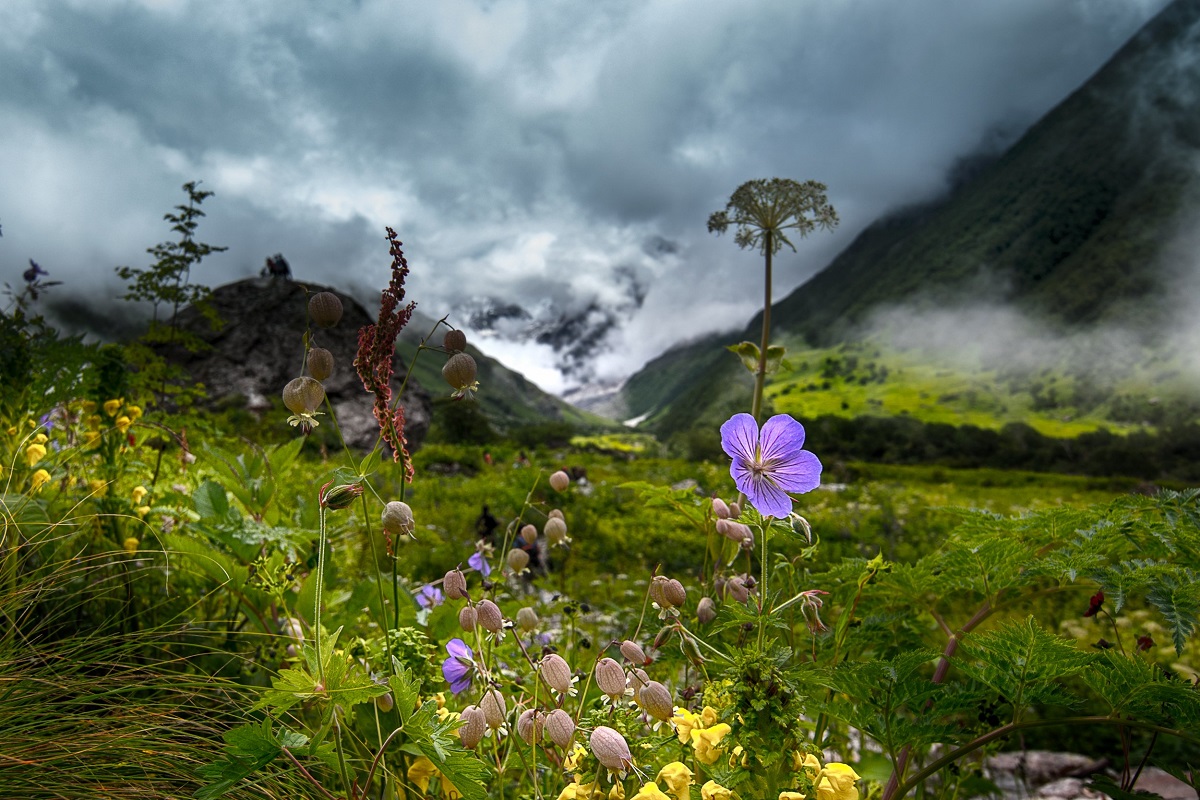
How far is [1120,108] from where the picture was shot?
145 metres

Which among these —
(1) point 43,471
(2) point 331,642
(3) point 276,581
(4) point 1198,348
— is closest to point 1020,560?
(2) point 331,642

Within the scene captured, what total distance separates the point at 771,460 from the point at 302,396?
0.96m

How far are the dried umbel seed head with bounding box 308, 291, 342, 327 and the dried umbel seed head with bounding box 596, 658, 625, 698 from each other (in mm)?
850

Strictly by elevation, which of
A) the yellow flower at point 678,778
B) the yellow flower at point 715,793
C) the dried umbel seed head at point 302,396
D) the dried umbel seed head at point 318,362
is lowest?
the yellow flower at point 715,793

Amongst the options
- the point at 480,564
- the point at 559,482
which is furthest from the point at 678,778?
the point at 480,564

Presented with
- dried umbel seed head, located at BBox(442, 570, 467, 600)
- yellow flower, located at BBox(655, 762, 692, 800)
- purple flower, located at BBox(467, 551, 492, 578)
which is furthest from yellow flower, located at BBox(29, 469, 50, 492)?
yellow flower, located at BBox(655, 762, 692, 800)

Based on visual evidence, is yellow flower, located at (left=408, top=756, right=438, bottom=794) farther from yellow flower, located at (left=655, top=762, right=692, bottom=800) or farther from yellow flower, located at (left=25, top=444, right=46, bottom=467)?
yellow flower, located at (left=25, top=444, right=46, bottom=467)

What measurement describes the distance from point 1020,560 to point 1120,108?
676ft

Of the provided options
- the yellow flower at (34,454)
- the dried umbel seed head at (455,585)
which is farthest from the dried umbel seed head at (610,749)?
the yellow flower at (34,454)

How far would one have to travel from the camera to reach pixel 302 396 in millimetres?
1068

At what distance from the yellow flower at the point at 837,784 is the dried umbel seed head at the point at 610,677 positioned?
0.41 metres

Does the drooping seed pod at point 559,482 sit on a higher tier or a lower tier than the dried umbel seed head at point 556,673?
higher

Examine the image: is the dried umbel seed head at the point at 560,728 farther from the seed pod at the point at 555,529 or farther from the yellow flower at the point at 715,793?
the seed pod at the point at 555,529

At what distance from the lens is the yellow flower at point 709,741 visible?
1116mm
